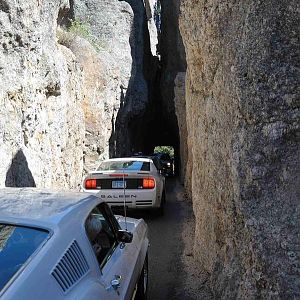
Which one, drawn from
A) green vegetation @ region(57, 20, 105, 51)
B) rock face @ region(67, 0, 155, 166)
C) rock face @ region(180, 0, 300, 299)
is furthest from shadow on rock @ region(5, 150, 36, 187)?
green vegetation @ region(57, 20, 105, 51)

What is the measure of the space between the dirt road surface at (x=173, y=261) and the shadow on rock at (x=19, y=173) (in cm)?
268

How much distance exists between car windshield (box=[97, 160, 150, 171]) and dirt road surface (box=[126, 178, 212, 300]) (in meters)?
1.17

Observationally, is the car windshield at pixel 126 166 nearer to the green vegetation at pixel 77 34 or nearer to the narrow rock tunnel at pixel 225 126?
the narrow rock tunnel at pixel 225 126

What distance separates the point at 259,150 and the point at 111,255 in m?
1.64

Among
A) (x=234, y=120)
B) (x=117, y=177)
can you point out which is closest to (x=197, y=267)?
(x=234, y=120)

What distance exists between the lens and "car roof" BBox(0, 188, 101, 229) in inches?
117

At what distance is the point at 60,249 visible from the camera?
2.71m

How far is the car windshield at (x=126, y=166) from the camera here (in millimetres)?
11469

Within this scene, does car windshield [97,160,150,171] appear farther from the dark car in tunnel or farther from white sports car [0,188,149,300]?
white sports car [0,188,149,300]

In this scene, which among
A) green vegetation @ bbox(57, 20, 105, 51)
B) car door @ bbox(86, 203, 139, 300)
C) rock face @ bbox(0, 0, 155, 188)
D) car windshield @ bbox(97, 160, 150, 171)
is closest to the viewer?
car door @ bbox(86, 203, 139, 300)

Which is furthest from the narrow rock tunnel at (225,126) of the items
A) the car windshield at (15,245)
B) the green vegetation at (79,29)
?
the green vegetation at (79,29)

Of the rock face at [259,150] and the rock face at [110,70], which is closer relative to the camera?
the rock face at [259,150]

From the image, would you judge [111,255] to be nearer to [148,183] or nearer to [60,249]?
[60,249]

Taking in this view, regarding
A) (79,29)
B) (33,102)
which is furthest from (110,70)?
(33,102)
